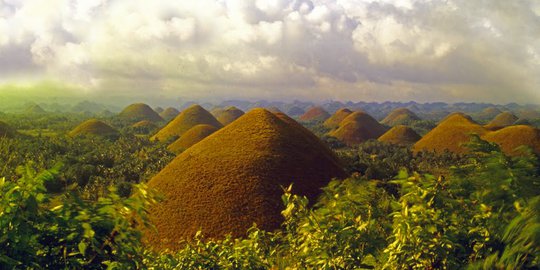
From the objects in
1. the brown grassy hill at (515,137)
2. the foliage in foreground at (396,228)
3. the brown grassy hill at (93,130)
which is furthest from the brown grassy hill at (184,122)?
the foliage in foreground at (396,228)

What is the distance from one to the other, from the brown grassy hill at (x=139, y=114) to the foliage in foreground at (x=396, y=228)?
17518 centimetres

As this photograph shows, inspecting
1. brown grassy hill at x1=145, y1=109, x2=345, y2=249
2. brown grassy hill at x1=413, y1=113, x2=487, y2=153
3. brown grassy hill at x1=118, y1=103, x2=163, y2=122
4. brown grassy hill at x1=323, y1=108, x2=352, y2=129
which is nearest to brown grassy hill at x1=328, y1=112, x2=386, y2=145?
brown grassy hill at x1=323, y1=108, x2=352, y2=129

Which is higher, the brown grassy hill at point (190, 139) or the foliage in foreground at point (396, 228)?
the foliage in foreground at point (396, 228)

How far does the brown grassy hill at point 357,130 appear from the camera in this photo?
4311 inches

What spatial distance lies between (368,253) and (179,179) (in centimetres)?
2969

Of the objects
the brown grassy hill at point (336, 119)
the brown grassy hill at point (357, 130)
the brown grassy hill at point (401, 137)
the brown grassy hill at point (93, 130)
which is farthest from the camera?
the brown grassy hill at point (336, 119)

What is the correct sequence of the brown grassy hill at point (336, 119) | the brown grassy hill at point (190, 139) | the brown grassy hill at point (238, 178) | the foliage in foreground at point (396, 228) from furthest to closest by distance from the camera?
the brown grassy hill at point (336, 119) < the brown grassy hill at point (190, 139) < the brown grassy hill at point (238, 178) < the foliage in foreground at point (396, 228)

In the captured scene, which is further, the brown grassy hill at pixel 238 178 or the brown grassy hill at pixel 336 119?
the brown grassy hill at pixel 336 119

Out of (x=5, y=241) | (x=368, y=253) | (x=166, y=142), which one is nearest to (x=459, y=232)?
(x=368, y=253)

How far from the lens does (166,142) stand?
284 feet

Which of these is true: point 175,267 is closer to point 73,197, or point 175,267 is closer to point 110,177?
point 73,197

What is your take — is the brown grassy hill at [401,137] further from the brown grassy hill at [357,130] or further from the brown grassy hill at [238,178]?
the brown grassy hill at [238,178]

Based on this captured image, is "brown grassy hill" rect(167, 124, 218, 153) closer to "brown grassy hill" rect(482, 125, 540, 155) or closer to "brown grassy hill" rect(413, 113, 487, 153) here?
"brown grassy hill" rect(413, 113, 487, 153)

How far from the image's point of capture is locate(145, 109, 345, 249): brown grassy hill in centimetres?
2720
